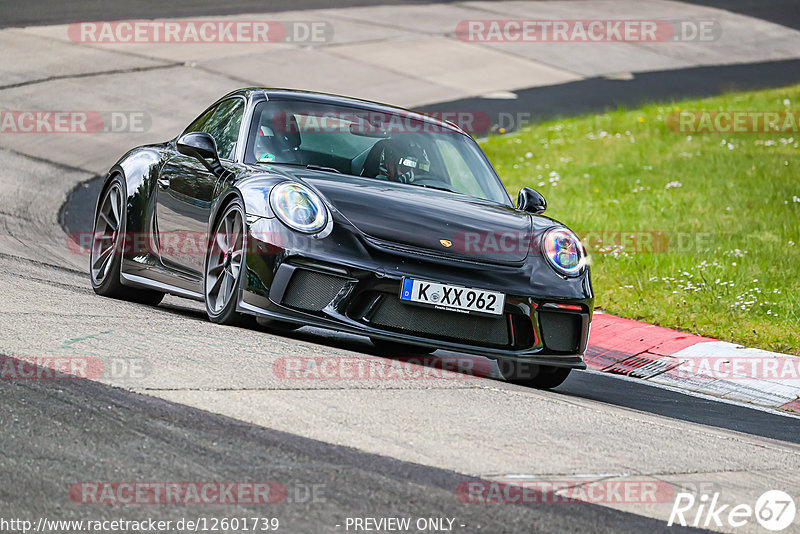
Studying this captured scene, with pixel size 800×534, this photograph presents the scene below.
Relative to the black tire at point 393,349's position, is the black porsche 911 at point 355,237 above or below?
above

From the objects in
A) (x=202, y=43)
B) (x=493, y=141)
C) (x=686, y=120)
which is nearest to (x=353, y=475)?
(x=493, y=141)

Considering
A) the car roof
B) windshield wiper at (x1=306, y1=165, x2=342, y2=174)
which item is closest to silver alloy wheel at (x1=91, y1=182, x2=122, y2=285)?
the car roof

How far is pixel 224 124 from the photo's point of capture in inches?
300

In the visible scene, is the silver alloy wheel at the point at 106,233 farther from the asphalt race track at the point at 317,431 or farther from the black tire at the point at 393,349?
the black tire at the point at 393,349

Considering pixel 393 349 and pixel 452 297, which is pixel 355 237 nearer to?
pixel 452 297

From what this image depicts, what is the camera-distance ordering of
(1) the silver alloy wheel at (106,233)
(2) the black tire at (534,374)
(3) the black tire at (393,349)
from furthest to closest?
(1) the silver alloy wheel at (106,233) → (3) the black tire at (393,349) → (2) the black tire at (534,374)

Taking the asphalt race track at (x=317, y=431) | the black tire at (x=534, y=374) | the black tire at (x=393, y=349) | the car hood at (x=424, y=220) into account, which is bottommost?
the black tire at (x=393, y=349)

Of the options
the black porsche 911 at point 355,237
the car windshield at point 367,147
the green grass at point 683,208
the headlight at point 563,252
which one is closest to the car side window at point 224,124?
the black porsche 911 at point 355,237

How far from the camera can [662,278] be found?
1032 centimetres

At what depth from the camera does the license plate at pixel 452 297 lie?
5867 millimetres

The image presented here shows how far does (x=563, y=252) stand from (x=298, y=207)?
143 centimetres

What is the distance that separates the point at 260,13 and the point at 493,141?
9.25m

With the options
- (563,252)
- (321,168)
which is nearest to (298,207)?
(321,168)

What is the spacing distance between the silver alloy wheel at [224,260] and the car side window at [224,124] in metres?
0.75
